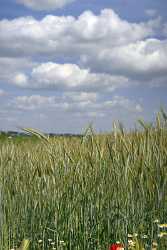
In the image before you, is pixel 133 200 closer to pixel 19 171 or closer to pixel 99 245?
pixel 99 245

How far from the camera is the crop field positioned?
3.11 m

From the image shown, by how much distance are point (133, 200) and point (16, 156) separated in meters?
2.35

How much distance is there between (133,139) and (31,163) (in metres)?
1.45

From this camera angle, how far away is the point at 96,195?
3.68 metres

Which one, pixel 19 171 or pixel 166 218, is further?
pixel 19 171

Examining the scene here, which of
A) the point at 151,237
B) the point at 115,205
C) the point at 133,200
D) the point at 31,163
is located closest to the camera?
the point at 151,237

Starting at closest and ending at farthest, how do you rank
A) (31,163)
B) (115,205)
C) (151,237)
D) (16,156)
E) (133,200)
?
(151,237) < (133,200) < (115,205) < (31,163) < (16,156)

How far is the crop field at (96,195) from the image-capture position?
10.2ft

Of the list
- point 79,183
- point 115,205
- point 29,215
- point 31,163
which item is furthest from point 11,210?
point 115,205

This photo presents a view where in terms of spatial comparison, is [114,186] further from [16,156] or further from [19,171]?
[16,156]

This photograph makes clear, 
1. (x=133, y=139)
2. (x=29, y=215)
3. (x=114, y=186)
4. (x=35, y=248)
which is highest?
(x=133, y=139)

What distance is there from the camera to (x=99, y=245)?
136 inches

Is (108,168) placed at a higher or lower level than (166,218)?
higher

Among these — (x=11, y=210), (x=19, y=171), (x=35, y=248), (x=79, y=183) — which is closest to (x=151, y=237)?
(x=79, y=183)
